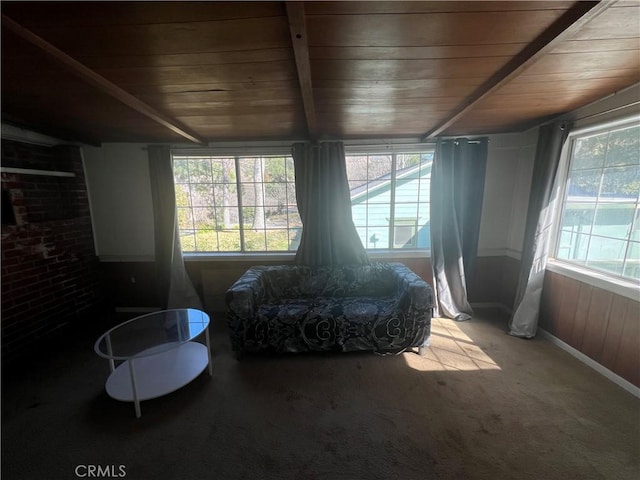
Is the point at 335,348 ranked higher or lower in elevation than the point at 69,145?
lower

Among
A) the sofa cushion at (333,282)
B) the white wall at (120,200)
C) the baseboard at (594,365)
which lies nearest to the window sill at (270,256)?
the sofa cushion at (333,282)

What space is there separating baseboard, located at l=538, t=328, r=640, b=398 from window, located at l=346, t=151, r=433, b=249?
4.68ft

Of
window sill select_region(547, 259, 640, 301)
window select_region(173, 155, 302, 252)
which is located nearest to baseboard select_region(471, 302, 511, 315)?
window sill select_region(547, 259, 640, 301)

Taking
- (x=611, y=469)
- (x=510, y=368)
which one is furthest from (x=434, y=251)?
(x=611, y=469)

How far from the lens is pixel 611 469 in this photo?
1.30 metres

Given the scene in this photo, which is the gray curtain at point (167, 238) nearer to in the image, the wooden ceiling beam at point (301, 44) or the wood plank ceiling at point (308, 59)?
the wood plank ceiling at point (308, 59)

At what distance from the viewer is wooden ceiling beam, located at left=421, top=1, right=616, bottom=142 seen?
0.97 meters

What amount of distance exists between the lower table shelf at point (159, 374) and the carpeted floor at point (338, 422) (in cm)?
15

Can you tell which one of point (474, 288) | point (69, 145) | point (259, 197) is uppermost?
point (69, 145)

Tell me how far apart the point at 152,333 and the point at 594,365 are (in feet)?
11.7

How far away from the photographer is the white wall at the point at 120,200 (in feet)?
9.86

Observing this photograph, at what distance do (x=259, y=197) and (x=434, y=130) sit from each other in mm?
2062

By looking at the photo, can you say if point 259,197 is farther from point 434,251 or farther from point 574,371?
point 574,371

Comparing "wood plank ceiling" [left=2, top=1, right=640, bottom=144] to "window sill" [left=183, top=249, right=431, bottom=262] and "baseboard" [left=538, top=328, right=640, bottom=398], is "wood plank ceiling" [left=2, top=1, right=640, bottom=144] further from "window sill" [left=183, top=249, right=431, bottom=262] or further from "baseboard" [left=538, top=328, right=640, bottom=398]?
"baseboard" [left=538, top=328, right=640, bottom=398]
